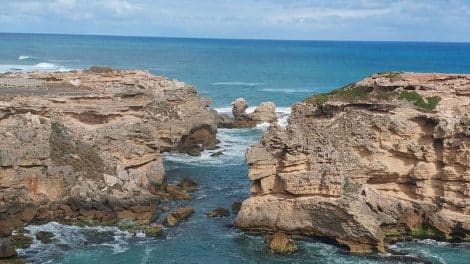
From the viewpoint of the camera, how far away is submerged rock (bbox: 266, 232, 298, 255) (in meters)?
33.4

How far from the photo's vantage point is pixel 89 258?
109ft

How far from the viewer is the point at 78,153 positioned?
41.5 metres

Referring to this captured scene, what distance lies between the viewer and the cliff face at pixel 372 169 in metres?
34.3

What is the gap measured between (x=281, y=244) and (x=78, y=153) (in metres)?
15.8

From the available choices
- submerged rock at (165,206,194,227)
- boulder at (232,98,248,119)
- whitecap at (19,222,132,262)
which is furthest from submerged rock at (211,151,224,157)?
whitecap at (19,222,132,262)

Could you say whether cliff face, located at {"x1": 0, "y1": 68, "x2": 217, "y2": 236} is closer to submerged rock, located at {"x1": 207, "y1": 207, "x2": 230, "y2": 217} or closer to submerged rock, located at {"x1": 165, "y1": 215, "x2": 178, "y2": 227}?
submerged rock, located at {"x1": 165, "y1": 215, "x2": 178, "y2": 227}

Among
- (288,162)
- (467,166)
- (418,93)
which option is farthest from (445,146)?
(288,162)

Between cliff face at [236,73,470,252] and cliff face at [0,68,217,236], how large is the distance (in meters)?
9.05

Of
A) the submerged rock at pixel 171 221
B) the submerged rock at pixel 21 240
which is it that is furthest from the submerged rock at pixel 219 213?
the submerged rock at pixel 21 240

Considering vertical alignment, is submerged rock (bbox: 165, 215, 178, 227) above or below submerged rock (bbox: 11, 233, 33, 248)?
above

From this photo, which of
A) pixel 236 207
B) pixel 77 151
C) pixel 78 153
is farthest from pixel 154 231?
pixel 77 151

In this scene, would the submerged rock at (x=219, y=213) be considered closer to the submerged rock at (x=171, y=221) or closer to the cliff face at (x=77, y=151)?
the submerged rock at (x=171, y=221)

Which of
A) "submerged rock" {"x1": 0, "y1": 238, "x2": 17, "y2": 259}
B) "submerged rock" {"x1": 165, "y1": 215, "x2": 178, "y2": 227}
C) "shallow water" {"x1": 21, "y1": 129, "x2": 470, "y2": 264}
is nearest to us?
"submerged rock" {"x1": 0, "y1": 238, "x2": 17, "y2": 259}

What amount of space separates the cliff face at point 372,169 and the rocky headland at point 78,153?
8943 millimetres
